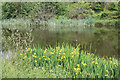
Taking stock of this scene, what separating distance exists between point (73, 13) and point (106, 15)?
5.12 m

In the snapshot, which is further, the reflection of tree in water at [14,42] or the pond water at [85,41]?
the pond water at [85,41]

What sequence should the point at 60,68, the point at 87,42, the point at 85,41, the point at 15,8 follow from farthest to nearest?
the point at 15,8 → the point at 85,41 → the point at 87,42 → the point at 60,68

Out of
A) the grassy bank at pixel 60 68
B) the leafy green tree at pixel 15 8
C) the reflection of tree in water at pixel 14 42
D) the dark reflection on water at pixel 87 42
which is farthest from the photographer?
the leafy green tree at pixel 15 8

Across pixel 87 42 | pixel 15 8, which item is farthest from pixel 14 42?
pixel 15 8

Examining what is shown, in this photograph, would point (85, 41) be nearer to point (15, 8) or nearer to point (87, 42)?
point (87, 42)

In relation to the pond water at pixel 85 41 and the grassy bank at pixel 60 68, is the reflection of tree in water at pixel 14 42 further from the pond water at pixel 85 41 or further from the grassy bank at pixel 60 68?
the pond water at pixel 85 41

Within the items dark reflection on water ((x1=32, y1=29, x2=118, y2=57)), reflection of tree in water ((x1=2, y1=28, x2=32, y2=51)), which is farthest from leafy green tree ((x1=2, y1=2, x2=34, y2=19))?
reflection of tree in water ((x1=2, y1=28, x2=32, y2=51))

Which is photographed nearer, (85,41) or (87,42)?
(87,42)

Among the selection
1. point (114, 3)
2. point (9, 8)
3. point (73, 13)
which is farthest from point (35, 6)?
point (114, 3)

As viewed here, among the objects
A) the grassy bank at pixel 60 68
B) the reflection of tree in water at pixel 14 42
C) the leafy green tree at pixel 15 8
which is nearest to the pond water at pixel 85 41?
the reflection of tree in water at pixel 14 42

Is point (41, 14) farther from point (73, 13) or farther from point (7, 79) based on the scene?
point (7, 79)

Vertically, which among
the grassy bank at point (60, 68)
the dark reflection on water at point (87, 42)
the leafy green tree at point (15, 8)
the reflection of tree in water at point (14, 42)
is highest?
the leafy green tree at point (15, 8)

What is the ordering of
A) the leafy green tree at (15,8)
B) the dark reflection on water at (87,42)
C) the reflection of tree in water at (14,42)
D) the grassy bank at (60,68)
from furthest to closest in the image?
the leafy green tree at (15,8) → the dark reflection on water at (87,42) → the reflection of tree in water at (14,42) → the grassy bank at (60,68)

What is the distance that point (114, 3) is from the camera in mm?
22938
